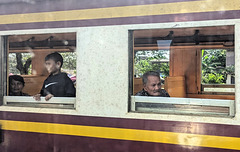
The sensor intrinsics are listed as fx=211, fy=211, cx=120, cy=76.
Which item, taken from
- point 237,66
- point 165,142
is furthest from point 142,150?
point 237,66

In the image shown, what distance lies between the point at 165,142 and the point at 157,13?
4.29ft

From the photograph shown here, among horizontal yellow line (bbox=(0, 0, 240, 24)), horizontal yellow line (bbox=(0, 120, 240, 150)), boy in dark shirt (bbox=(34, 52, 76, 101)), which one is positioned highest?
horizontal yellow line (bbox=(0, 0, 240, 24))

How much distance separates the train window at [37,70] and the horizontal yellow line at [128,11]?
10.4 inches

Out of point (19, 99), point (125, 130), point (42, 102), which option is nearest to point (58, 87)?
point (42, 102)

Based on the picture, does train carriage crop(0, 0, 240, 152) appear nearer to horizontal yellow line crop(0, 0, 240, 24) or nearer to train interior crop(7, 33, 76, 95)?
horizontal yellow line crop(0, 0, 240, 24)

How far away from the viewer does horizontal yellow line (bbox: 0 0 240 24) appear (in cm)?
202

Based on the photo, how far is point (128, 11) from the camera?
2244 mm

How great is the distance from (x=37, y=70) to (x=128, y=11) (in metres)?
3.84

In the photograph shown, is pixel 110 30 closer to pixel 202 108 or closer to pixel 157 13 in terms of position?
pixel 157 13

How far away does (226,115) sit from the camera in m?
2.03

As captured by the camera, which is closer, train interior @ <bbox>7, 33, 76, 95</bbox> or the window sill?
the window sill

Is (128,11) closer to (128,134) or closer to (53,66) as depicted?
(128,134)

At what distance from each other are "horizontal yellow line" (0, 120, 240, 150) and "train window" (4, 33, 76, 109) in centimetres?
24

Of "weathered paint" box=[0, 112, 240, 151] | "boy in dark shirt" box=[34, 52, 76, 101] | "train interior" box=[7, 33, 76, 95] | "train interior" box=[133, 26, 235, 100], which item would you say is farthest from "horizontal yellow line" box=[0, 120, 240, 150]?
"train interior" box=[7, 33, 76, 95]
